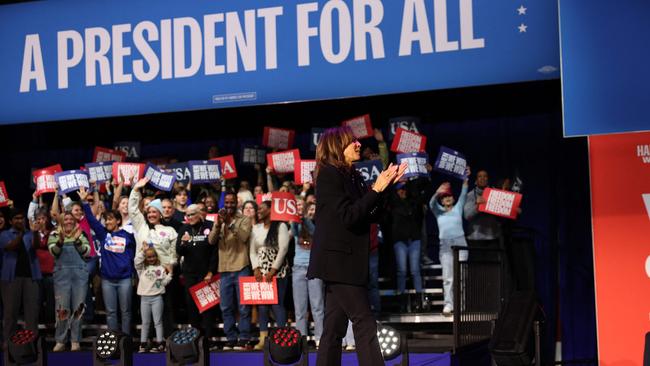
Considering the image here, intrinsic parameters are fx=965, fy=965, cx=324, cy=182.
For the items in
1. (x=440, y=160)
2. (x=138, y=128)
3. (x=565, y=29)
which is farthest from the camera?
(x=138, y=128)

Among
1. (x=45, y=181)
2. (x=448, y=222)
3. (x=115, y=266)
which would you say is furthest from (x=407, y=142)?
(x=45, y=181)

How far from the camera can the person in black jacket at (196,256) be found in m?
9.55

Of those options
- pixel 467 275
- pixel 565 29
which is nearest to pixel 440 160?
pixel 467 275

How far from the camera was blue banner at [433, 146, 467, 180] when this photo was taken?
32.2 ft

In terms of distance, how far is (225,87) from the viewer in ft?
27.2

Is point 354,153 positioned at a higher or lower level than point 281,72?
lower

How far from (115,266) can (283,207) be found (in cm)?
202

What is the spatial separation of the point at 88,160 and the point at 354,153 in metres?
9.67

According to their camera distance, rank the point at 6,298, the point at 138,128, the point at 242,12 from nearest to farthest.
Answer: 1. the point at 242,12
2. the point at 6,298
3. the point at 138,128

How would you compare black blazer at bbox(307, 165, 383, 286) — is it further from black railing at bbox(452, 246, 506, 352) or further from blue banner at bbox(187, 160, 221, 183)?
blue banner at bbox(187, 160, 221, 183)

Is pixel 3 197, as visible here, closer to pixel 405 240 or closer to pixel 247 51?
pixel 247 51

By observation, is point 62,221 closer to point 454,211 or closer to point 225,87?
point 225,87

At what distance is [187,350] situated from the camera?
6484mm

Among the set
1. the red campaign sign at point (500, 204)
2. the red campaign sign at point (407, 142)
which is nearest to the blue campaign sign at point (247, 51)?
the red campaign sign at point (407, 142)
